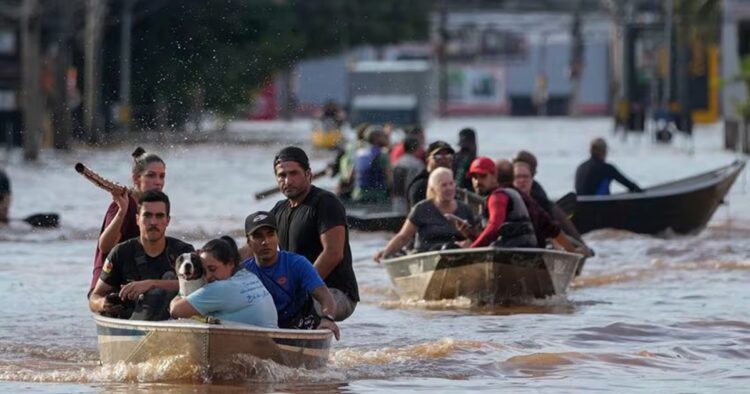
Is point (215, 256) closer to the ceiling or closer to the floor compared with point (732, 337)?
closer to the ceiling

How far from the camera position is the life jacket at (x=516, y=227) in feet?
55.5

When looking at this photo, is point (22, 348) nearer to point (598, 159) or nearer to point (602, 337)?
point (602, 337)

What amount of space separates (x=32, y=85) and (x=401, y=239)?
3269 centimetres

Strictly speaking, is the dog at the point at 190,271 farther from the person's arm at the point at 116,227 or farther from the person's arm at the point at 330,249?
the person's arm at the point at 330,249

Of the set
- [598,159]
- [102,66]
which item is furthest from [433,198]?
[102,66]

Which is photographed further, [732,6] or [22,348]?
[732,6]

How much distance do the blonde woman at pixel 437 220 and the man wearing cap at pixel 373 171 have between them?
7.99 metres

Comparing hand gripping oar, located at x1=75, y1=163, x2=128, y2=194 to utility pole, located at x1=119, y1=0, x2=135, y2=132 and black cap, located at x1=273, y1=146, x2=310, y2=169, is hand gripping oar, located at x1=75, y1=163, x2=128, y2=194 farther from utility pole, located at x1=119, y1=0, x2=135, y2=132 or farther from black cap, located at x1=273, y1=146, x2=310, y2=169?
utility pole, located at x1=119, y1=0, x2=135, y2=132

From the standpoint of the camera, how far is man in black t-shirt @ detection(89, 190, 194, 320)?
483 inches

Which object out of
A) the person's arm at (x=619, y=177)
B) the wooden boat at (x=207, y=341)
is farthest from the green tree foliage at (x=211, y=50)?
the wooden boat at (x=207, y=341)

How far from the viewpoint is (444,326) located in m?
17.0

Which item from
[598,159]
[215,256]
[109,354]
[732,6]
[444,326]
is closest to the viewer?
[215,256]

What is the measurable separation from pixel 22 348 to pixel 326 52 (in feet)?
277

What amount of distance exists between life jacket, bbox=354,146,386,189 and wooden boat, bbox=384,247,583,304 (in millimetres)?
7719
